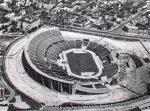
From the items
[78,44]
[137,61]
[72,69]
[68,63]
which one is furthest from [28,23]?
[137,61]

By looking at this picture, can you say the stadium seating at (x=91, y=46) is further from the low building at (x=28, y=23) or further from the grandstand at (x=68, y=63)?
the low building at (x=28, y=23)

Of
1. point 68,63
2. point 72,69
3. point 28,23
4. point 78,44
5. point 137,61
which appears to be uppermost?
point 28,23

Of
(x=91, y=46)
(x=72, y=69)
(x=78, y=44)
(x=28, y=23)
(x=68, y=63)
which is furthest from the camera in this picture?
(x=28, y=23)

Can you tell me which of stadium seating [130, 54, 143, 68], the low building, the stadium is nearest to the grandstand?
the stadium

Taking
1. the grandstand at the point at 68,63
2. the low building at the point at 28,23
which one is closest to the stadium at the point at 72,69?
the grandstand at the point at 68,63

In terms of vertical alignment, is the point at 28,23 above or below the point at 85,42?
above

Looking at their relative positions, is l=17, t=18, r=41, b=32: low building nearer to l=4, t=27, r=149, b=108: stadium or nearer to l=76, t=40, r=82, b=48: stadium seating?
l=4, t=27, r=149, b=108: stadium

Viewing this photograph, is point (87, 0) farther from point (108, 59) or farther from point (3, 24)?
point (108, 59)

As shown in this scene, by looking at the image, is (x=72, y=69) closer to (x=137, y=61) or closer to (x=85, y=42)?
(x=85, y=42)
